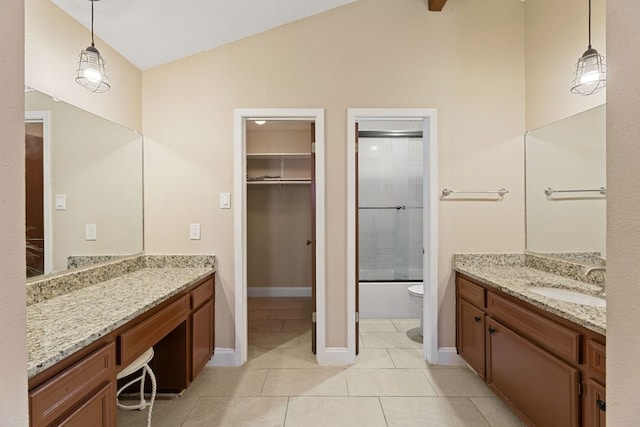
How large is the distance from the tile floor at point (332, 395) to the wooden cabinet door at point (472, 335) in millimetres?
175

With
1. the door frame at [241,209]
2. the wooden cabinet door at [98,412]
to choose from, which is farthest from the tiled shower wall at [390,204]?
the wooden cabinet door at [98,412]

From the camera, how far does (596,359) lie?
1251 millimetres

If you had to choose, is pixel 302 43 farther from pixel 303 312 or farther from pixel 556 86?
pixel 303 312

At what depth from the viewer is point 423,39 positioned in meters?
2.49

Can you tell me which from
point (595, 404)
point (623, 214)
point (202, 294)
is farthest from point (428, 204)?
point (202, 294)

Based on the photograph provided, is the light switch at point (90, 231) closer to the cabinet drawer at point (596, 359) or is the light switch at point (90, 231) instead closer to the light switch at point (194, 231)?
the light switch at point (194, 231)

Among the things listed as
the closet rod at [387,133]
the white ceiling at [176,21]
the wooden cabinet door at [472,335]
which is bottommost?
the wooden cabinet door at [472,335]

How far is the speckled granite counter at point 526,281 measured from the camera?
4.31ft

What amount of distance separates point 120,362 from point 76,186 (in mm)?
1171

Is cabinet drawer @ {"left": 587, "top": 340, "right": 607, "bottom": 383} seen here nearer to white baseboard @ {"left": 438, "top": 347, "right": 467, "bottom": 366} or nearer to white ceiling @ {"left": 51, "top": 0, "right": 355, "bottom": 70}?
white baseboard @ {"left": 438, "top": 347, "right": 467, "bottom": 366}

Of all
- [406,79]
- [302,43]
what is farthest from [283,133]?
[406,79]

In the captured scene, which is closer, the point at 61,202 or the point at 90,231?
the point at 61,202

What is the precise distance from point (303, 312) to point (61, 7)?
348 centimetres

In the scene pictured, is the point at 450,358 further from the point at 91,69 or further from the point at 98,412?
the point at 91,69
